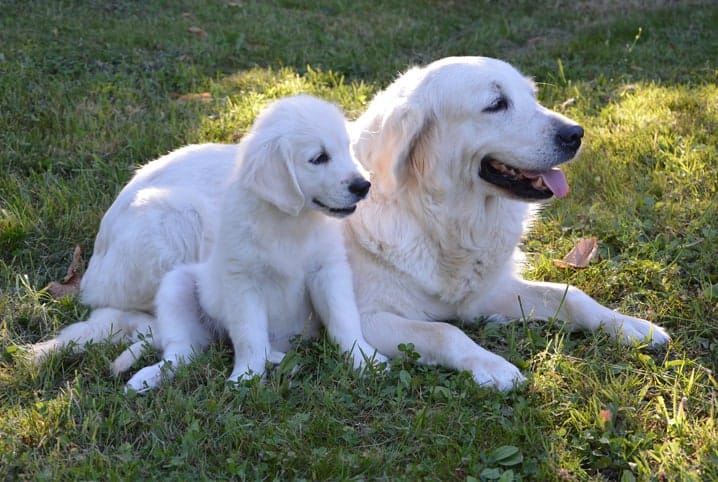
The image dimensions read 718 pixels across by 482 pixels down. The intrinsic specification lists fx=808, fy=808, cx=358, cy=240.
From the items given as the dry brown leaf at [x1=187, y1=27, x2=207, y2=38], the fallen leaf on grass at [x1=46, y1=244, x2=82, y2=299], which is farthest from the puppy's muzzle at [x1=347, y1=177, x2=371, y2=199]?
the dry brown leaf at [x1=187, y1=27, x2=207, y2=38]

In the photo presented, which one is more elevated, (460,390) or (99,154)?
(460,390)

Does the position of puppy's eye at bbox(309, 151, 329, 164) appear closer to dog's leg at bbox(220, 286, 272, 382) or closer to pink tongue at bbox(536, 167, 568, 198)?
dog's leg at bbox(220, 286, 272, 382)

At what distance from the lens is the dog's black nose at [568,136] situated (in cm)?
300

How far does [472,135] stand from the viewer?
10.2ft

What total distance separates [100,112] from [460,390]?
349cm

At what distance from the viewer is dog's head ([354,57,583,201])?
3.04m

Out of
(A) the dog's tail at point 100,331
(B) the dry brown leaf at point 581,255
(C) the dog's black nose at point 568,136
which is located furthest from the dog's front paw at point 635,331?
(A) the dog's tail at point 100,331

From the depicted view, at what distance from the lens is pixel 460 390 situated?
9.16ft

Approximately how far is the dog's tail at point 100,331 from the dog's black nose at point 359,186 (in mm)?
1056

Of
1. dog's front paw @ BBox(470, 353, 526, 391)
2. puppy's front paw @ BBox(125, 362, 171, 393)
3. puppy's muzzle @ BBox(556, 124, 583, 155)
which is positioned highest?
puppy's muzzle @ BBox(556, 124, 583, 155)

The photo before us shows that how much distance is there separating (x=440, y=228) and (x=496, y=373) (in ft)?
2.26

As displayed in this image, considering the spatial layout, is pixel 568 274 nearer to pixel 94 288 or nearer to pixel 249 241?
pixel 249 241

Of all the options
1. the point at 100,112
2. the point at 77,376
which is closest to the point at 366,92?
the point at 100,112

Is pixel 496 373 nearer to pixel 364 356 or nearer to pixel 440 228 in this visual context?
pixel 364 356
